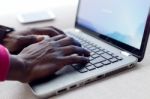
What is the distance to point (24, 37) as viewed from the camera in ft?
2.62

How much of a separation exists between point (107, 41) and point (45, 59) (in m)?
0.26

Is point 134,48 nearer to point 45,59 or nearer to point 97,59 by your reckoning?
point 97,59

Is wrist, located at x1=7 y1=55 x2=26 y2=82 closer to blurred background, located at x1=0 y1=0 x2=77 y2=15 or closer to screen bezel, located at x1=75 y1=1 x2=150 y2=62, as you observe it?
screen bezel, located at x1=75 y1=1 x2=150 y2=62

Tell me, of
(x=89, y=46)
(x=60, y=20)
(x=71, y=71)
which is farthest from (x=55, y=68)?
(x=60, y=20)

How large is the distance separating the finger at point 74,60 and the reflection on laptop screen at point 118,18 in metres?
0.16

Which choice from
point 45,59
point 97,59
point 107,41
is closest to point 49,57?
point 45,59

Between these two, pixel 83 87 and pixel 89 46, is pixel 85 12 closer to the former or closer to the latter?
pixel 89 46

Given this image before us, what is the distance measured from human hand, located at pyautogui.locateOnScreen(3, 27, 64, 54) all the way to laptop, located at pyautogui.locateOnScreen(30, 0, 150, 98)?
0.11 m

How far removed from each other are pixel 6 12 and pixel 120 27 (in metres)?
0.68

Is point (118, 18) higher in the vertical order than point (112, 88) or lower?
higher

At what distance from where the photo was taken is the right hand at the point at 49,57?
595mm

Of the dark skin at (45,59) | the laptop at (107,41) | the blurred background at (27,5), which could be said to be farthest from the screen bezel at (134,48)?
the blurred background at (27,5)

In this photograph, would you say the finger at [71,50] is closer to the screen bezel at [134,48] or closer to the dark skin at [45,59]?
the dark skin at [45,59]

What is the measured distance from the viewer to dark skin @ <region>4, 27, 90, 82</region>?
0.59 meters
